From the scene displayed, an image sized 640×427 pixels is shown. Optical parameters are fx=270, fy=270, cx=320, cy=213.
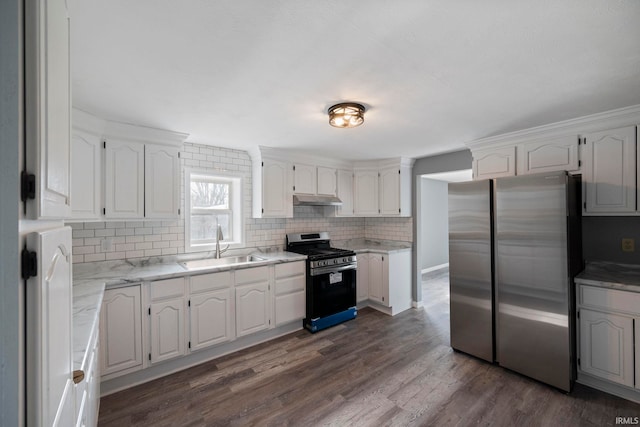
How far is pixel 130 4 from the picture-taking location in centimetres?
113

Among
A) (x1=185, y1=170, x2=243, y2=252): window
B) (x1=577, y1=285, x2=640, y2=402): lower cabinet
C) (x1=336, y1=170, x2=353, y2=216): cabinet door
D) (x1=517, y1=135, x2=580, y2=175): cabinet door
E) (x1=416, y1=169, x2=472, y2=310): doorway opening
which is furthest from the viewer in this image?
(x1=416, y1=169, x2=472, y2=310): doorway opening

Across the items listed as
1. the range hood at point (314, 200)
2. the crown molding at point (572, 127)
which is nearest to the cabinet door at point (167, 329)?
the range hood at point (314, 200)

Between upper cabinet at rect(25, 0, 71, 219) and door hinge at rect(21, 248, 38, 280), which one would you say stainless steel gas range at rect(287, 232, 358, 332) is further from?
door hinge at rect(21, 248, 38, 280)

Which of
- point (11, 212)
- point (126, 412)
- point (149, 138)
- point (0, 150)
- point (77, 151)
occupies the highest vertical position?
point (149, 138)

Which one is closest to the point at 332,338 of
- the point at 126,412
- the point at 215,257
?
the point at 215,257

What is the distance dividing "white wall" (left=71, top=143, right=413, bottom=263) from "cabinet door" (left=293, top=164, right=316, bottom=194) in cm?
39

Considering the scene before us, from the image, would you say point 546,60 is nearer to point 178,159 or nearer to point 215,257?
point 178,159

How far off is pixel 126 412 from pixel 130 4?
2.69m

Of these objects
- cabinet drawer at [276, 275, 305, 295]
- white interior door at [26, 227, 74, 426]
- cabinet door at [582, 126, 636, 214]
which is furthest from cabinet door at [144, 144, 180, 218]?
cabinet door at [582, 126, 636, 214]

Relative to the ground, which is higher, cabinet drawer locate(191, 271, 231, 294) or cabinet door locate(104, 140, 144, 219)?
cabinet door locate(104, 140, 144, 219)

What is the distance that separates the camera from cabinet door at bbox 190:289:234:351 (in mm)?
2680

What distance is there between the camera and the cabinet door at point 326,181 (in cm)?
411

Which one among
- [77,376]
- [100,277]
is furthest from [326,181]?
[77,376]

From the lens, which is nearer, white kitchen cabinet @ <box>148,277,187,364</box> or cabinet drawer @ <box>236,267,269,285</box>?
white kitchen cabinet @ <box>148,277,187,364</box>
